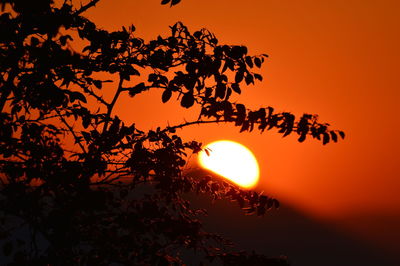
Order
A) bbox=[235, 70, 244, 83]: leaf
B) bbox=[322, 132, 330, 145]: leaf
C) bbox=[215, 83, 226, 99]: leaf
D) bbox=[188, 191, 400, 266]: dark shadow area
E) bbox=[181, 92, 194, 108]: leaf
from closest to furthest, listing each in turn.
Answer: bbox=[181, 92, 194, 108]: leaf, bbox=[215, 83, 226, 99]: leaf, bbox=[235, 70, 244, 83]: leaf, bbox=[322, 132, 330, 145]: leaf, bbox=[188, 191, 400, 266]: dark shadow area

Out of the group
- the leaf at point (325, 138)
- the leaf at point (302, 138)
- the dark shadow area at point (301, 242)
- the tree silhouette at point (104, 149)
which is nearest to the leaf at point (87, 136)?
the tree silhouette at point (104, 149)

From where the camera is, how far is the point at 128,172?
509 centimetres

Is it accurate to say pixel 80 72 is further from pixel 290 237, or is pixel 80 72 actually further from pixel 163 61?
pixel 290 237

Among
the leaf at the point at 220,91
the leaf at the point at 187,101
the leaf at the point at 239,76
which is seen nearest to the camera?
the leaf at the point at 187,101

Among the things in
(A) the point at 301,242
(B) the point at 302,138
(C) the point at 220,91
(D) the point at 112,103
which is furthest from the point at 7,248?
(A) the point at 301,242

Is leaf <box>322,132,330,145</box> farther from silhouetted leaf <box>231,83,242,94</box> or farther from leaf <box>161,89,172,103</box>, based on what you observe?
Result: leaf <box>161,89,172,103</box>

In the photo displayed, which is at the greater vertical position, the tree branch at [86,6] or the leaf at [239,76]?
the tree branch at [86,6]

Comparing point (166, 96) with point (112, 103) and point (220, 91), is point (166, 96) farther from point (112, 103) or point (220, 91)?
point (112, 103)

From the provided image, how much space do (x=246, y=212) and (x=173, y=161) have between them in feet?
3.55

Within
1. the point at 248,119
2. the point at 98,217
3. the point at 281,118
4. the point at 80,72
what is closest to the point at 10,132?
the point at 80,72

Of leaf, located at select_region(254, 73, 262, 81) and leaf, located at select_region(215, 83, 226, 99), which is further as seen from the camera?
leaf, located at select_region(254, 73, 262, 81)

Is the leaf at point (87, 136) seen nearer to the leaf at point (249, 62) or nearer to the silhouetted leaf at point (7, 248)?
the silhouetted leaf at point (7, 248)

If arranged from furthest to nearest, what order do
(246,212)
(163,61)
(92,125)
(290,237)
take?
(290,237), (246,212), (92,125), (163,61)

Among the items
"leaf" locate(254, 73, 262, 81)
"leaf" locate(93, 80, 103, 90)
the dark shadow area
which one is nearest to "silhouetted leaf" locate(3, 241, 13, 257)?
"leaf" locate(93, 80, 103, 90)
